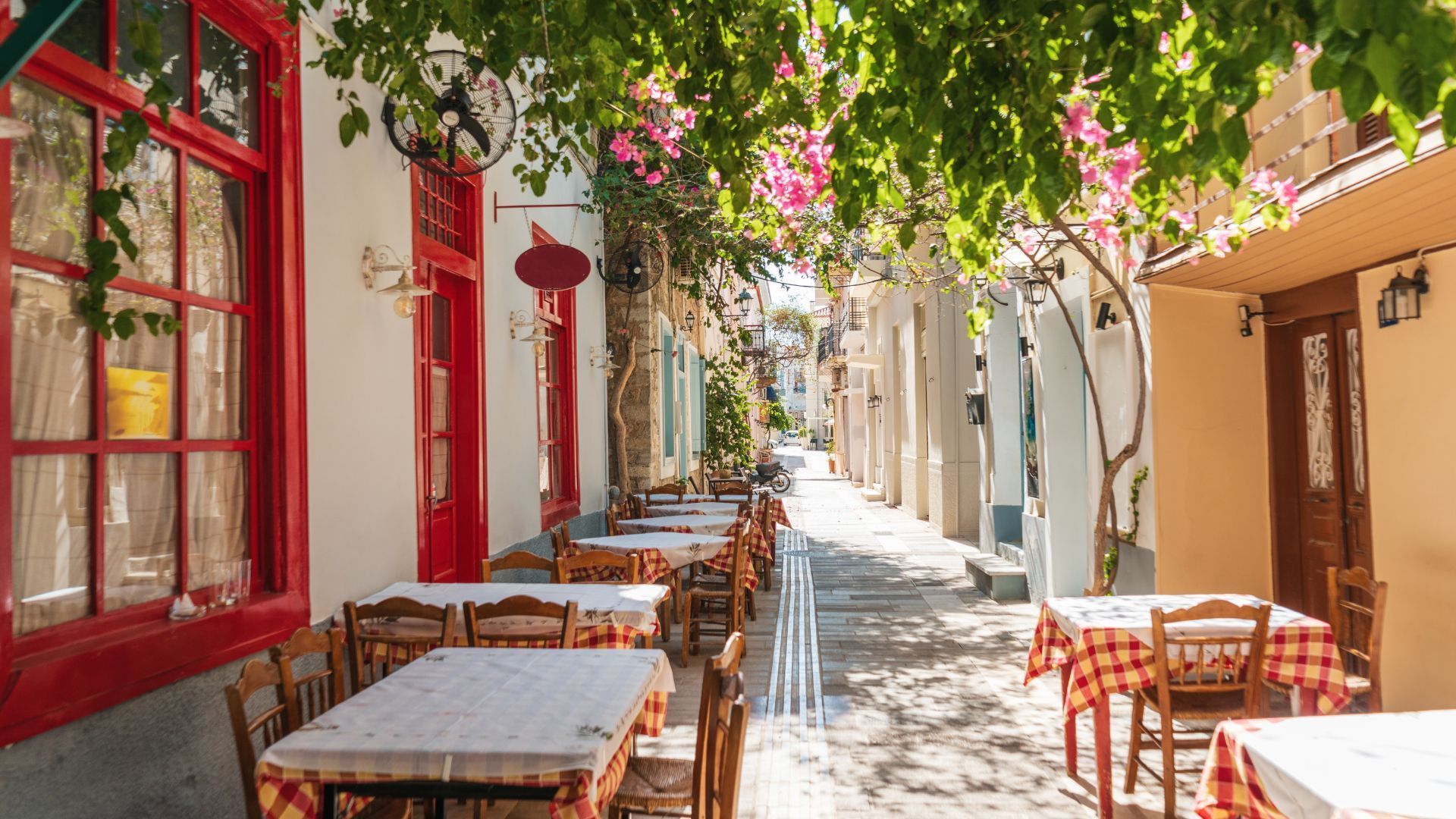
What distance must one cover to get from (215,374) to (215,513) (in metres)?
0.52

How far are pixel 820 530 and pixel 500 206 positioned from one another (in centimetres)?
936

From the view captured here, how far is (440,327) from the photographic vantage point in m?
6.08

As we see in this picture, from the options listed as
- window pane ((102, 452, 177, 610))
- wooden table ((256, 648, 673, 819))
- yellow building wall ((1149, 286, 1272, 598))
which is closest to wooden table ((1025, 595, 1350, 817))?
wooden table ((256, 648, 673, 819))

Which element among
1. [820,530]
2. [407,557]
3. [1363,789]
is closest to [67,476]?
[407,557]

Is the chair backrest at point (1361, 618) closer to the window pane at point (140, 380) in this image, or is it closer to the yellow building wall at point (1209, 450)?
the yellow building wall at point (1209, 450)

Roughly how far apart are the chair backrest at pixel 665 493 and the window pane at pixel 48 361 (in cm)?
737

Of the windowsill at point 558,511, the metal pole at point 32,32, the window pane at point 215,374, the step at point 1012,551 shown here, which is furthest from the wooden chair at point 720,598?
the metal pole at point 32,32

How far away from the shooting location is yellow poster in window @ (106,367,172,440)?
9.77ft

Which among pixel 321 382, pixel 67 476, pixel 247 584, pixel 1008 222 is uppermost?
pixel 1008 222

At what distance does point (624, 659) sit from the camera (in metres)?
3.29

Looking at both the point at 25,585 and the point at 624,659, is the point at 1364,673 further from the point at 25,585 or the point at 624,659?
the point at 25,585

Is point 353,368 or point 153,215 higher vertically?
point 153,215

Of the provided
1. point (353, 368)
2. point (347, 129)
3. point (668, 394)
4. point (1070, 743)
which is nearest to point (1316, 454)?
point (1070, 743)

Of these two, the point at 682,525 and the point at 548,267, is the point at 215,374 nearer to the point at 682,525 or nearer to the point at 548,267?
the point at 548,267
